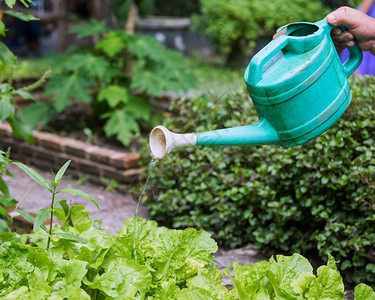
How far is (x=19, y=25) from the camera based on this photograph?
10703 millimetres

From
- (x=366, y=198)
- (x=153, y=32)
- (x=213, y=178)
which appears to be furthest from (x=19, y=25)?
(x=366, y=198)

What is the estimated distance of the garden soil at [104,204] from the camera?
2495 millimetres

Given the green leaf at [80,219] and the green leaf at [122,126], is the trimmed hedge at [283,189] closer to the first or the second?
the green leaf at [80,219]

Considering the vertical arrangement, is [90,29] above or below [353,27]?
below

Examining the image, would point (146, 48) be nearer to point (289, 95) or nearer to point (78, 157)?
point (78, 157)

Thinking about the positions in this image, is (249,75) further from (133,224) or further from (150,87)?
(150,87)

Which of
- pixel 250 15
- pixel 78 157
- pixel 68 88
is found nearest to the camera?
pixel 78 157

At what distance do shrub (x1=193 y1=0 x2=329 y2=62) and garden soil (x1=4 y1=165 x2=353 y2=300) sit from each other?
4.39 metres

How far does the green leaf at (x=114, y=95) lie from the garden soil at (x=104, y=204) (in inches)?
27.1

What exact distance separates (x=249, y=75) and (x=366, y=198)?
3.01ft

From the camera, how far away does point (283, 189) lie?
2486mm

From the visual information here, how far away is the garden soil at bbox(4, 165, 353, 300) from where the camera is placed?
2.49 m

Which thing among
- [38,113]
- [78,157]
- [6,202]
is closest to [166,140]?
[6,202]

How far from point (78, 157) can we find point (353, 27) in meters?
2.61
